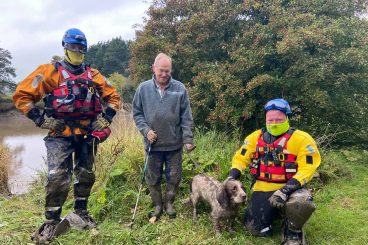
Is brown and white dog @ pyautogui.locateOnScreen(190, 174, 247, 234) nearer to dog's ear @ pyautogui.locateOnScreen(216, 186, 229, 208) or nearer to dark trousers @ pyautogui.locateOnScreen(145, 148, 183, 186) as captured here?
dog's ear @ pyautogui.locateOnScreen(216, 186, 229, 208)

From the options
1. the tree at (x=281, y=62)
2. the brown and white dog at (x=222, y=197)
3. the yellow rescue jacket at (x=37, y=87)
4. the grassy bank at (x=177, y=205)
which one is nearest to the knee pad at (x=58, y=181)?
the yellow rescue jacket at (x=37, y=87)

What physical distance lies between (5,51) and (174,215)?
87.8ft

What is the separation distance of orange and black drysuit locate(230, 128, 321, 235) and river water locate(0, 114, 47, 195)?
4216 mm

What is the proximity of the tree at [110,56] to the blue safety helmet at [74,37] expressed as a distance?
2542 centimetres

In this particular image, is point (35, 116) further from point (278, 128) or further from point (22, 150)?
point (22, 150)

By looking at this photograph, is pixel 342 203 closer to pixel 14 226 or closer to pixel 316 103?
pixel 316 103

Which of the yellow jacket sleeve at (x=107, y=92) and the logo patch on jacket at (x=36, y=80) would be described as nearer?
the logo patch on jacket at (x=36, y=80)

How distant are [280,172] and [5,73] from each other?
25970mm

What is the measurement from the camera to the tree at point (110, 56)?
97.3ft

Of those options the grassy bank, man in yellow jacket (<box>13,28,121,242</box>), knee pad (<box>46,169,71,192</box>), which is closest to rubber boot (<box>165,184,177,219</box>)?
the grassy bank

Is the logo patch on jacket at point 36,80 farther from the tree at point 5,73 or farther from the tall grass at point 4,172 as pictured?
the tree at point 5,73

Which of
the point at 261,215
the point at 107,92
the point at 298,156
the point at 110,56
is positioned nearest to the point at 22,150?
the point at 107,92

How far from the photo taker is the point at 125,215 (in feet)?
14.6

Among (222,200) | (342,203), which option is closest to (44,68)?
(222,200)
